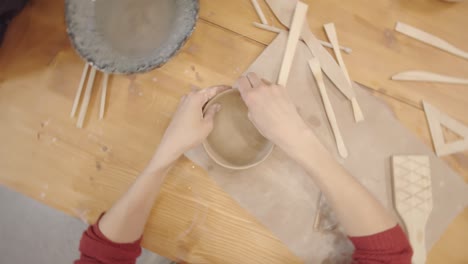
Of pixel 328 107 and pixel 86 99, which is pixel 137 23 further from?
pixel 328 107

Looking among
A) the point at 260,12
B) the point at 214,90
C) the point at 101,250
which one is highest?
the point at 260,12

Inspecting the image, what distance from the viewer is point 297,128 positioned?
0.46m

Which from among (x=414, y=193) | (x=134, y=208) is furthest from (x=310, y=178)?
(x=134, y=208)

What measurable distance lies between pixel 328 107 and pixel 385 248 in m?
0.23

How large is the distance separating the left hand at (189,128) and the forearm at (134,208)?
0.02 metres

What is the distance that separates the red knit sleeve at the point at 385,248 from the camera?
44cm

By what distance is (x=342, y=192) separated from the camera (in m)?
0.45

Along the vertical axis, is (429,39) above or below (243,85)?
above

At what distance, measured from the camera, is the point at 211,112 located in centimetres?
47

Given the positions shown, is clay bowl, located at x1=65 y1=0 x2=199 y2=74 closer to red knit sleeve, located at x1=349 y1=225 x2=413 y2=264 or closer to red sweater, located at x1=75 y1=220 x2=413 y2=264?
red sweater, located at x1=75 y1=220 x2=413 y2=264

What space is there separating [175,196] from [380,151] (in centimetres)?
35

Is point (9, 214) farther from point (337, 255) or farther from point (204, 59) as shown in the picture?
point (337, 255)

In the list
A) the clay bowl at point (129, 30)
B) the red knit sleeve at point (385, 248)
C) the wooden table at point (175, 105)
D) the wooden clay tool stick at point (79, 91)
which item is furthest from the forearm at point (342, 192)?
the wooden clay tool stick at point (79, 91)

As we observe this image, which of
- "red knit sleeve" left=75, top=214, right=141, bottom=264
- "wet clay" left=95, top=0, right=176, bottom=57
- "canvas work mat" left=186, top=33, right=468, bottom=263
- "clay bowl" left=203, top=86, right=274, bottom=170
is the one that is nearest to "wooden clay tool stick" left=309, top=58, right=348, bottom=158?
"canvas work mat" left=186, top=33, right=468, bottom=263
